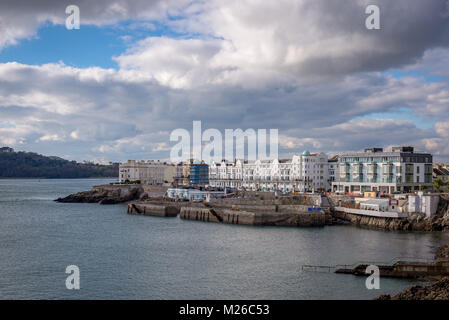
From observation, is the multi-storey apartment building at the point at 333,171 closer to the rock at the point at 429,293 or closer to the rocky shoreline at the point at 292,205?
the rocky shoreline at the point at 292,205

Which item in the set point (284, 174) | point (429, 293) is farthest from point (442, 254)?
point (284, 174)

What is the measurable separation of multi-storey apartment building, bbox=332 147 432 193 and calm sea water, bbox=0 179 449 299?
1085 inches

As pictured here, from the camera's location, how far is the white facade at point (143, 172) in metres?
118

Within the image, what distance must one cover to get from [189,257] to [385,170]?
5203 cm

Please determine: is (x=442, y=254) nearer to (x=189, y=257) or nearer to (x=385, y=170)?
(x=189, y=257)

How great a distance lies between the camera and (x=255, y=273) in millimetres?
27578

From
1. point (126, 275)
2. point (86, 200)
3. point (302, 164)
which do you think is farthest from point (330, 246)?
point (86, 200)

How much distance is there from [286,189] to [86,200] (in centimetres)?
4578

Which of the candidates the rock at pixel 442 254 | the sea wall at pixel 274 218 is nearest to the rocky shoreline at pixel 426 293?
the rock at pixel 442 254

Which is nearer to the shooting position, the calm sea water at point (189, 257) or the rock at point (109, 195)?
the calm sea water at point (189, 257)

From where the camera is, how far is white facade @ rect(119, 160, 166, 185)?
388ft

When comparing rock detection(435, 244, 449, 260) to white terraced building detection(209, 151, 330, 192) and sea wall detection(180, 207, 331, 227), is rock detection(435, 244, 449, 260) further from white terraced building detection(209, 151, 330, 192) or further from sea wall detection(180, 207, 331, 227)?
white terraced building detection(209, 151, 330, 192)

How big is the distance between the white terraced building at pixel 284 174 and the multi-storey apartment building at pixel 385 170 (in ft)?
31.4
